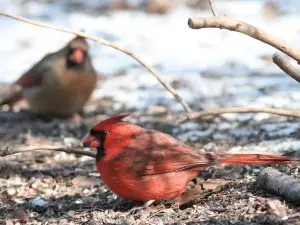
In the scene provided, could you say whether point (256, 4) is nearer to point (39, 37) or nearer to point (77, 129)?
point (39, 37)

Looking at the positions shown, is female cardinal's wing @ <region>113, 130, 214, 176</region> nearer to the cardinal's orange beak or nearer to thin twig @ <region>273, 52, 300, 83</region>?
thin twig @ <region>273, 52, 300, 83</region>

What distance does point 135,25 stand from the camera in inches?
333

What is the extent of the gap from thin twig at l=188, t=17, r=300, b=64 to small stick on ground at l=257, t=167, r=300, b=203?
22.6 inches

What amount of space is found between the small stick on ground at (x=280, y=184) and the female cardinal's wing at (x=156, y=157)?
0.28m

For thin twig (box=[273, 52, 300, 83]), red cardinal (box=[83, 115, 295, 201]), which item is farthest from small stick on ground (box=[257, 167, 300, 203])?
thin twig (box=[273, 52, 300, 83])

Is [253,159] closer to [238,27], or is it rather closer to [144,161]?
[144,161]

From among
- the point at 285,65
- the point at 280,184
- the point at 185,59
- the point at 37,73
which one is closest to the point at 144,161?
the point at 280,184

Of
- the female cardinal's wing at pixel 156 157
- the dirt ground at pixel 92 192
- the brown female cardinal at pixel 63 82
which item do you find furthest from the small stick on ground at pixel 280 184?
the brown female cardinal at pixel 63 82

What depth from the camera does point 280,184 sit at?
10.2 feet

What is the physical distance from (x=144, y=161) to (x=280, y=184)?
691 mm

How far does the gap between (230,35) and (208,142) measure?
134 inches

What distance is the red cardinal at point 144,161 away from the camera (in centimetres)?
331

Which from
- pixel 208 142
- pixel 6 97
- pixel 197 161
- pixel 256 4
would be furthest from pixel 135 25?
pixel 197 161

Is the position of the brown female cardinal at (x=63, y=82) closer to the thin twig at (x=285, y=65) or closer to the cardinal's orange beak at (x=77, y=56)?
the cardinal's orange beak at (x=77, y=56)
